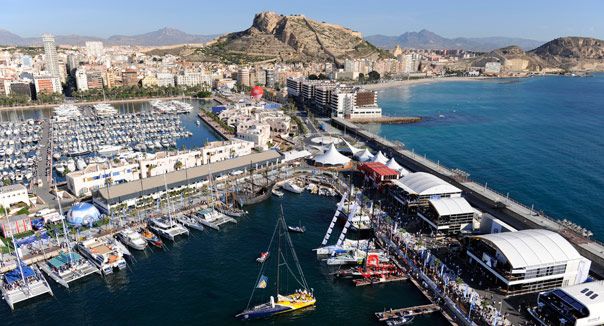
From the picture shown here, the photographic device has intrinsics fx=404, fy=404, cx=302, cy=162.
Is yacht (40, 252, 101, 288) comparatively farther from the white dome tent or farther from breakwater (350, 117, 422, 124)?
breakwater (350, 117, 422, 124)

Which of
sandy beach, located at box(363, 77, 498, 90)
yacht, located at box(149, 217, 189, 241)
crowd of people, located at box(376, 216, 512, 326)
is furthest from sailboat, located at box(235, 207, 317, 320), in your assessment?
sandy beach, located at box(363, 77, 498, 90)

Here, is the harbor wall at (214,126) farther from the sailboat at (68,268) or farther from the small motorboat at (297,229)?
the sailboat at (68,268)

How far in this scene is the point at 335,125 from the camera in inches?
2694

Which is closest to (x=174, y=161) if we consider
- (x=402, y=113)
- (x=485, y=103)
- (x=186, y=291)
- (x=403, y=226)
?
(x=186, y=291)

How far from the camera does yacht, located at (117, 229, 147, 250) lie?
27200 mm

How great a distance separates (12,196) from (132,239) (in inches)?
491

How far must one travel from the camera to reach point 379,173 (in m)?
35.9

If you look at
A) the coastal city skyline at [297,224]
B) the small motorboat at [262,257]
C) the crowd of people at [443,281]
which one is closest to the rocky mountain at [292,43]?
the coastal city skyline at [297,224]

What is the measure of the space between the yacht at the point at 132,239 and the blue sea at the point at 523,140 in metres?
31.9

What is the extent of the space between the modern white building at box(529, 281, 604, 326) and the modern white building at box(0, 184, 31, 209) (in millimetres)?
36228

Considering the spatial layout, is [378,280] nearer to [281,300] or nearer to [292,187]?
[281,300]

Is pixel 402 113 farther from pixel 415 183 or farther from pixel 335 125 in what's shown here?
pixel 415 183

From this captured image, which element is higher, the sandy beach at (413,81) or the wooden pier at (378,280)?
the sandy beach at (413,81)

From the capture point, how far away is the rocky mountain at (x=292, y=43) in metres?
172
